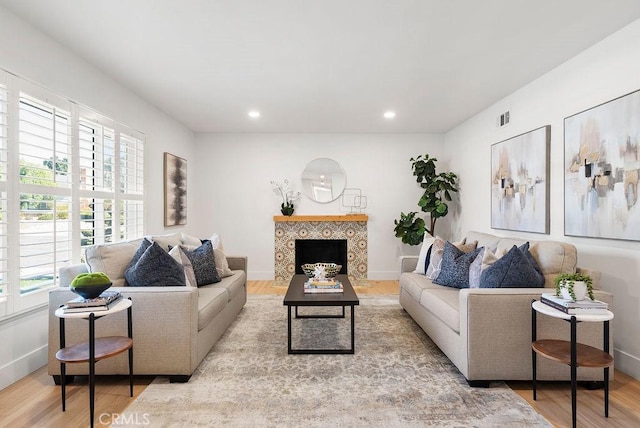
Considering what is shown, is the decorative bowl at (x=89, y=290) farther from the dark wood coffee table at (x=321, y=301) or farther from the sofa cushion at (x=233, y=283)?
the sofa cushion at (x=233, y=283)

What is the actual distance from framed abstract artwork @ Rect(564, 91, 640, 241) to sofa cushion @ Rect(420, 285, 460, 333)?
1231 millimetres

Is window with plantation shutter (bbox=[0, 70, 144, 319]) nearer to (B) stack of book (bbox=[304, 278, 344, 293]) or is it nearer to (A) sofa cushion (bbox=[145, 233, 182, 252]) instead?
(A) sofa cushion (bbox=[145, 233, 182, 252])

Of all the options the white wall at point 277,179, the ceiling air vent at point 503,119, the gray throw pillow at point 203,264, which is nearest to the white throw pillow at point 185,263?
the gray throw pillow at point 203,264

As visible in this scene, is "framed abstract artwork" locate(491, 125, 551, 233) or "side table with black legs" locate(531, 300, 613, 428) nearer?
"side table with black legs" locate(531, 300, 613, 428)

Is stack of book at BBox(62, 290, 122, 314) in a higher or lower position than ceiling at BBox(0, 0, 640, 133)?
lower

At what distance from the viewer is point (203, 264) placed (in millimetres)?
3521

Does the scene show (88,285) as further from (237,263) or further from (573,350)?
(573,350)

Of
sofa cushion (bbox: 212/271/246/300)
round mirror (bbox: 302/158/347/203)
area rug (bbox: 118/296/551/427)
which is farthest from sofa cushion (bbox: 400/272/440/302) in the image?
round mirror (bbox: 302/158/347/203)

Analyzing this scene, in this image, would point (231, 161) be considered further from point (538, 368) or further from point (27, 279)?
point (538, 368)

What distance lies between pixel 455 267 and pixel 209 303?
2.29m

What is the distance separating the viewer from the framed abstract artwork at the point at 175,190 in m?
4.87

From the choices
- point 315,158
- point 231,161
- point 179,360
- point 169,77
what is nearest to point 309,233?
point 315,158

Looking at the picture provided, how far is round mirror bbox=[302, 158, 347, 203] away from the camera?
611cm

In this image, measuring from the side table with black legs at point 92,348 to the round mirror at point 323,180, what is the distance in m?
4.09
